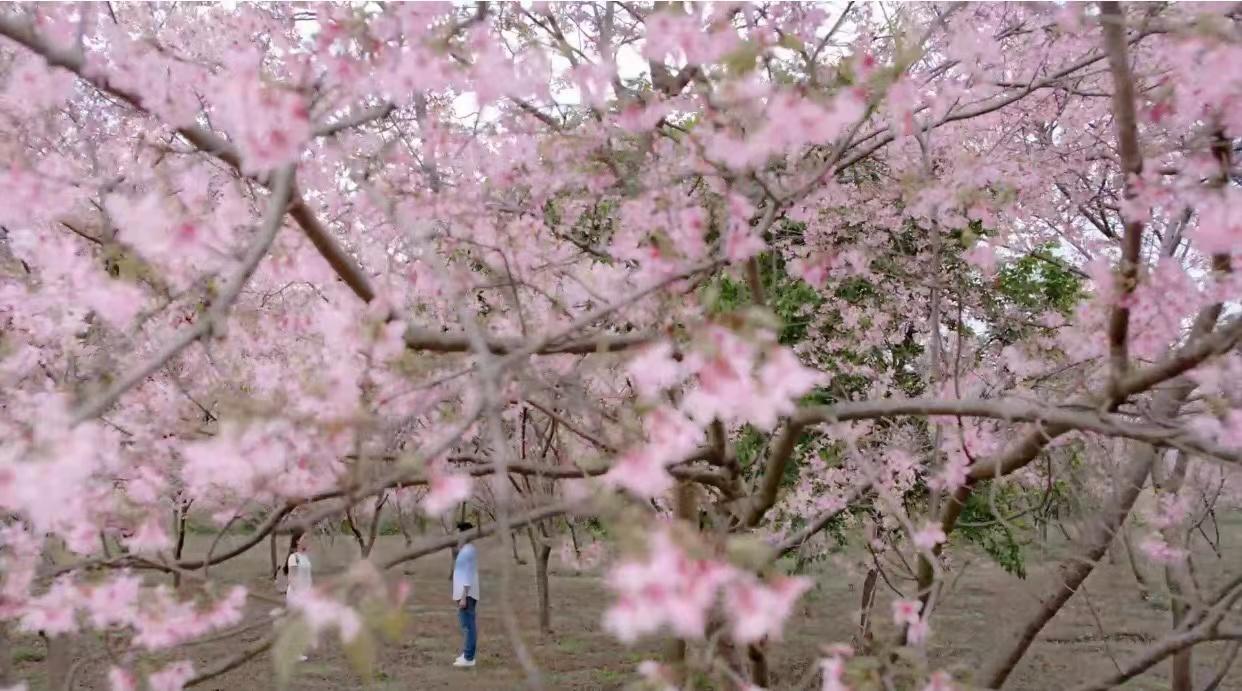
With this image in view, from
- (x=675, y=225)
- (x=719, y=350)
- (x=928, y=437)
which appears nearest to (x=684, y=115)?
(x=675, y=225)

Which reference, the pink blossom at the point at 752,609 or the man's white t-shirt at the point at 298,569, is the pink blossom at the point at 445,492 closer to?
the pink blossom at the point at 752,609

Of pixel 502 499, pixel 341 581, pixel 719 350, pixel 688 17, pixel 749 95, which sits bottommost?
pixel 341 581

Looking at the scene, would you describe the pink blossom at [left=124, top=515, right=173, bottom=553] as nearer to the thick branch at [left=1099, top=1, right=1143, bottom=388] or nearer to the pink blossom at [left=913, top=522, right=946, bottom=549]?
the pink blossom at [left=913, top=522, right=946, bottom=549]

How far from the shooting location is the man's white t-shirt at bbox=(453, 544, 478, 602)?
29.5 ft

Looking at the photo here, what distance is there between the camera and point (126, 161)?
6.27 meters

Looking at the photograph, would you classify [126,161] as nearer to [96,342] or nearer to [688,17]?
[96,342]

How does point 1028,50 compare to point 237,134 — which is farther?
point 1028,50

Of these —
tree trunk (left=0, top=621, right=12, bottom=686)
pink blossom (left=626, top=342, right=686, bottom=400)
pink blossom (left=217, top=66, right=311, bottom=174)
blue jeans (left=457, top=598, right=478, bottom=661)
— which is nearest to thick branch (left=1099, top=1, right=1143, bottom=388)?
pink blossom (left=626, top=342, right=686, bottom=400)

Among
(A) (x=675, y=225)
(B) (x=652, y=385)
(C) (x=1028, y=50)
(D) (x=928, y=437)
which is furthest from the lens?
(D) (x=928, y=437)

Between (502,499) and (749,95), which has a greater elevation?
(749,95)

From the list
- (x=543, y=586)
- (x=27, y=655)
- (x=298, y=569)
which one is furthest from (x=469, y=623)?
(x=27, y=655)

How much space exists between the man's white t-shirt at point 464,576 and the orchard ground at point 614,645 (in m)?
0.90

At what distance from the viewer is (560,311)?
12.5 feet

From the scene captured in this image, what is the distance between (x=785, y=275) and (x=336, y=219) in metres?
4.31
